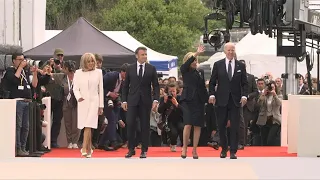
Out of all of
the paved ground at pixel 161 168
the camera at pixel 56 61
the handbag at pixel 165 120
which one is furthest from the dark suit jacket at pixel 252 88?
the camera at pixel 56 61

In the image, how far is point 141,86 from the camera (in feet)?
57.6

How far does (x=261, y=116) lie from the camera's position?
22.4 meters

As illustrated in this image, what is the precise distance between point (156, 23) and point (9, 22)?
26.3 meters

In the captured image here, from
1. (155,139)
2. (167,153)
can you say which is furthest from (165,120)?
(155,139)

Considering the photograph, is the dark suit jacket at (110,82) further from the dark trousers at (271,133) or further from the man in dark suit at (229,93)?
the dark trousers at (271,133)

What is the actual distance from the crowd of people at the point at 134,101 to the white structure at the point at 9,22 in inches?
223

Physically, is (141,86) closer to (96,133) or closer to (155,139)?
(96,133)

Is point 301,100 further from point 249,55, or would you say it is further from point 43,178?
→ point 249,55

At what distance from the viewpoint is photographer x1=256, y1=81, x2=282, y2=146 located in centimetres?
2228

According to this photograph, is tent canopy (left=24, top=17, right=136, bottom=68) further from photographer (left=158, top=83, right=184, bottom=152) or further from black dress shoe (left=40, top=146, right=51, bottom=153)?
black dress shoe (left=40, top=146, right=51, bottom=153)

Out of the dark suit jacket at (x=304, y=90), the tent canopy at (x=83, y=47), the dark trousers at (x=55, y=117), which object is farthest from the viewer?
the tent canopy at (x=83, y=47)

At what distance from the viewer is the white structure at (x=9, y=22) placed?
26656 millimetres

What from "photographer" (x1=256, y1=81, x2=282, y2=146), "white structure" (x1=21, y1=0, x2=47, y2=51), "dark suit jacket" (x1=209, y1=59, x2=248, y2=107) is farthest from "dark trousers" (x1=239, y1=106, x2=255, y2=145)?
"white structure" (x1=21, y1=0, x2=47, y2=51)

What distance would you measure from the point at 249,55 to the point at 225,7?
16.7m
